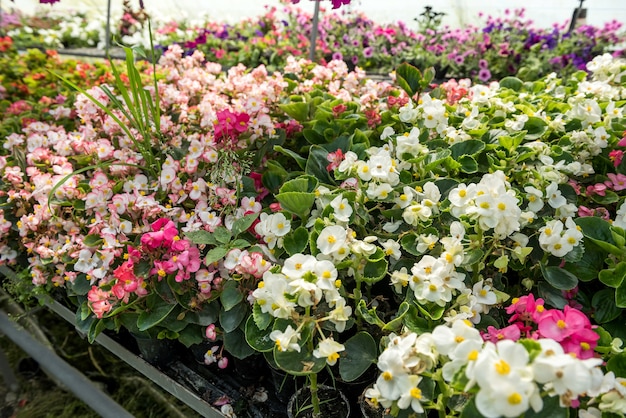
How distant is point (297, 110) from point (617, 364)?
2.85ft

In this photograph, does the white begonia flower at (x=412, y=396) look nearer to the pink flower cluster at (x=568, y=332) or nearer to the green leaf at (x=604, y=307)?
the pink flower cluster at (x=568, y=332)

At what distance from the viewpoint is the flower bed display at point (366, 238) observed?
1.86 ft

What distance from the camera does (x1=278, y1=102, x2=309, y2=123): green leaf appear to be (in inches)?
46.9

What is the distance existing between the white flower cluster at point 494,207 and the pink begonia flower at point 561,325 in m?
0.17

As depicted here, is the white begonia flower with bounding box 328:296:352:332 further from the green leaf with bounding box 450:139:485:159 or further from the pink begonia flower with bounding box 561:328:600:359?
the green leaf with bounding box 450:139:485:159

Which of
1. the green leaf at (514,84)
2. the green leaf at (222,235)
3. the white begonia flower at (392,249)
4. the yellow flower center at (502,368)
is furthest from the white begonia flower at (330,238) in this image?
the green leaf at (514,84)

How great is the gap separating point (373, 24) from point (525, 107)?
310cm

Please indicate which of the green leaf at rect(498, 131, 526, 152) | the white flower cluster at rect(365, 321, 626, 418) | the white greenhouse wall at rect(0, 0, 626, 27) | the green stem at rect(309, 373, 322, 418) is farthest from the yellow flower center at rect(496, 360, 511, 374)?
the white greenhouse wall at rect(0, 0, 626, 27)

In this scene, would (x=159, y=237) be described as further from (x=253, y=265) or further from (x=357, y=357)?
(x=357, y=357)

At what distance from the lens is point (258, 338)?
74 cm

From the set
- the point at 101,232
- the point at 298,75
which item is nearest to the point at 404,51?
the point at 298,75

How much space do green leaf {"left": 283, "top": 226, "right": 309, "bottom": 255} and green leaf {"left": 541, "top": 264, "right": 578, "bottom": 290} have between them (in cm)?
40

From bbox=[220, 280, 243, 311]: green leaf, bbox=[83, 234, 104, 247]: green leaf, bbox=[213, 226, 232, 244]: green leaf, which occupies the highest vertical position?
bbox=[213, 226, 232, 244]: green leaf

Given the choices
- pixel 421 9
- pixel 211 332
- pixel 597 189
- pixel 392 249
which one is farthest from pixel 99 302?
pixel 421 9
